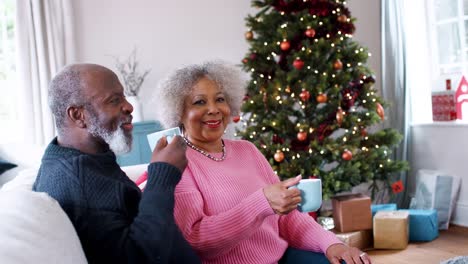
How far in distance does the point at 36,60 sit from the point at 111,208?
10.7ft

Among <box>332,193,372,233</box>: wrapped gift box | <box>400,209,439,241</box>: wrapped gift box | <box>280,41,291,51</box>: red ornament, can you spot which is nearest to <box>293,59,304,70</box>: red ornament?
<box>280,41,291,51</box>: red ornament

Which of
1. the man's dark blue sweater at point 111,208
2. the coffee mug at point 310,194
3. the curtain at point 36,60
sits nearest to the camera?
the man's dark blue sweater at point 111,208

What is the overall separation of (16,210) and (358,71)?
3.19 m

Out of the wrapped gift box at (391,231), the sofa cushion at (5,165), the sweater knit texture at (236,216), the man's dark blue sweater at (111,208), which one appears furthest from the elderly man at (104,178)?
the wrapped gift box at (391,231)

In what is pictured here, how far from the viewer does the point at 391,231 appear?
139 inches

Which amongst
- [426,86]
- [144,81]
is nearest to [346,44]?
[426,86]

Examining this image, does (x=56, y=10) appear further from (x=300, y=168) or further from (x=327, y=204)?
(x=327, y=204)

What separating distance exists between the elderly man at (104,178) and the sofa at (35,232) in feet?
0.25

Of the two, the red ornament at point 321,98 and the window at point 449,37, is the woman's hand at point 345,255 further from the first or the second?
the window at point 449,37

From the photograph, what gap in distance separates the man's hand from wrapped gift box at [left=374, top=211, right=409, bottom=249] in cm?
260

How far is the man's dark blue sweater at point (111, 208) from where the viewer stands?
1081 mm

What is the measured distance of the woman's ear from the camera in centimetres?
122

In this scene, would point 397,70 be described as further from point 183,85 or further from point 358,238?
point 183,85

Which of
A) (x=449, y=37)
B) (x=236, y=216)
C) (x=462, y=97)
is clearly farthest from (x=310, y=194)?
(x=449, y=37)
